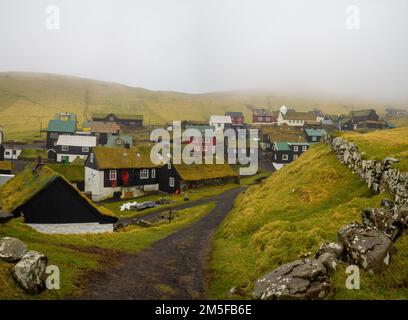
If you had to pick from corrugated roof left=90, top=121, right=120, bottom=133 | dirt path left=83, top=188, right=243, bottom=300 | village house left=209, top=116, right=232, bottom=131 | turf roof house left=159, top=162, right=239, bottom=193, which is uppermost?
village house left=209, top=116, right=232, bottom=131

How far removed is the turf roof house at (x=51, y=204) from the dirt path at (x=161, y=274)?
11.4 m

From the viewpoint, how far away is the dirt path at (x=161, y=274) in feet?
53.2

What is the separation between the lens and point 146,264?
21.1 metres

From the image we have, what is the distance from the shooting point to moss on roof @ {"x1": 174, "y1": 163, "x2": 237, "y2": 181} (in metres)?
71.6

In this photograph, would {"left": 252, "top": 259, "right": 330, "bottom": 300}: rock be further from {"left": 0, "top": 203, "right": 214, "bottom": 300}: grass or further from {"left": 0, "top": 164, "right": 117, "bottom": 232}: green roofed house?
{"left": 0, "top": 164, "right": 117, "bottom": 232}: green roofed house

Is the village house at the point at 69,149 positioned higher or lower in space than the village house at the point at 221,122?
lower

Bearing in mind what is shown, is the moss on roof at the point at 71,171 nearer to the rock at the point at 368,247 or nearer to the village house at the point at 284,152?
the village house at the point at 284,152

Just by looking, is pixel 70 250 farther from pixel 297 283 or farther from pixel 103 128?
pixel 103 128

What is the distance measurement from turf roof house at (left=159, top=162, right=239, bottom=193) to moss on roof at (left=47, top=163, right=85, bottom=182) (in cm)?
1652

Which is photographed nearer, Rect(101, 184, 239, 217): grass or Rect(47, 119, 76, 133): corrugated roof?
Rect(101, 184, 239, 217): grass

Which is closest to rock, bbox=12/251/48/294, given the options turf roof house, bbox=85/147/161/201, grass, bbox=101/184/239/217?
grass, bbox=101/184/239/217

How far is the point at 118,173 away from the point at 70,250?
2043 inches
